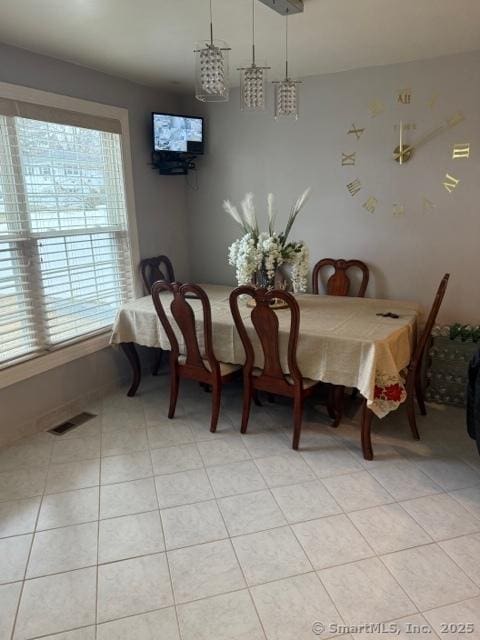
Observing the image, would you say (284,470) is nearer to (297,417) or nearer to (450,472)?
(297,417)

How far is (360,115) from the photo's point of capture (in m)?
3.40

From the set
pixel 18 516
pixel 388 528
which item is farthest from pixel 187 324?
pixel 388 528

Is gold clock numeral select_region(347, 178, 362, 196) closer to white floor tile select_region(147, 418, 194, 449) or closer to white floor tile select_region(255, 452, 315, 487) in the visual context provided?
white floor tile select_region(255, 452, 315, 487)

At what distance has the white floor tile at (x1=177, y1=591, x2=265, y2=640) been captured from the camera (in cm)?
159

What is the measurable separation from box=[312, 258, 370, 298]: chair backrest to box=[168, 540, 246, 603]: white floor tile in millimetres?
2277

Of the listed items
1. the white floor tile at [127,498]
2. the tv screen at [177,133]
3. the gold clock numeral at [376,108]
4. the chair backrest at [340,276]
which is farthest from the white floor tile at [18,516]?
the gold clock numeral at [376,108]

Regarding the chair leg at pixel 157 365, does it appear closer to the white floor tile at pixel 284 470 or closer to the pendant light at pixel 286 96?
the white floor tile at pixel 284 470

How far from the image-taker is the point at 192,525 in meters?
2.15

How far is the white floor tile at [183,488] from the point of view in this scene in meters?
2.33

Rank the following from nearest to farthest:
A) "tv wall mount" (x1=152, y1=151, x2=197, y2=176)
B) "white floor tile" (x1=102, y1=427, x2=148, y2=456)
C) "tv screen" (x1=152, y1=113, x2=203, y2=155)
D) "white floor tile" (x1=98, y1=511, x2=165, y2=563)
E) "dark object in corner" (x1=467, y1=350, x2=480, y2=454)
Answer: "white floor tile" (x1=98, y1=511, x2=165, y2=563), "dark object in corner" (x1=467, y1=350, x2=480, y2=454), "white floor tile" (x1=102, y1=427, x2=148, y2=456), "tv screen" (x1=152, y1=113, x2=203, y2=155), "tv wall mount" (x1=152, y1=151, x2=197, y2=176)

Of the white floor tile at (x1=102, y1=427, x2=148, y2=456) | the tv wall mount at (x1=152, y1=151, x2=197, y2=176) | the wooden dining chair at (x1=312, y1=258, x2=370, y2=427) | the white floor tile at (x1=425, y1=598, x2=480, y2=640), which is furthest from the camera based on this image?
the tv wall mount at (x1=152, y1=151, x2=197, y2=176)

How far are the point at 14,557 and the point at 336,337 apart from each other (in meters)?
1.92

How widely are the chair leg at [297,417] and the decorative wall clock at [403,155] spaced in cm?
170

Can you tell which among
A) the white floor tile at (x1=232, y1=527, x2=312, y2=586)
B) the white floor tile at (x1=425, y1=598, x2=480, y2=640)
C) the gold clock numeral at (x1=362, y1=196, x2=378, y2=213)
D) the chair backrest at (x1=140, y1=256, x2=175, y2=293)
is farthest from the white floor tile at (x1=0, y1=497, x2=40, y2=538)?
the gold clock numeral at (x1=362, y1=196, x2=378, y2=213)
